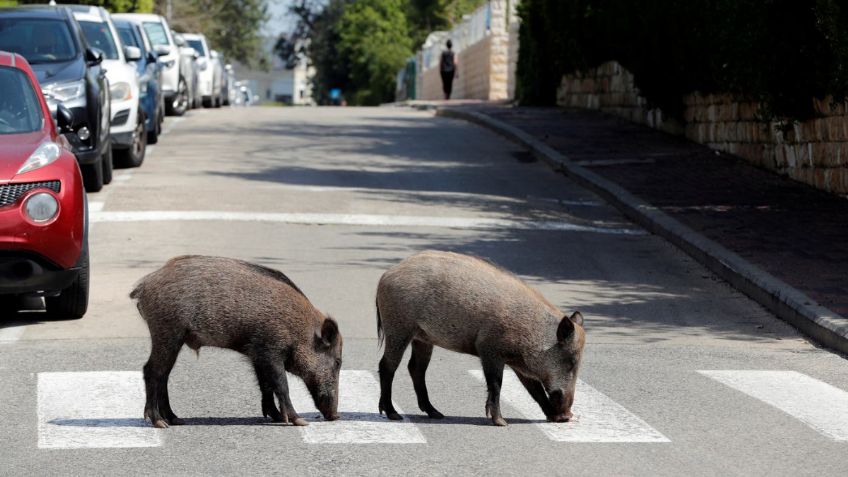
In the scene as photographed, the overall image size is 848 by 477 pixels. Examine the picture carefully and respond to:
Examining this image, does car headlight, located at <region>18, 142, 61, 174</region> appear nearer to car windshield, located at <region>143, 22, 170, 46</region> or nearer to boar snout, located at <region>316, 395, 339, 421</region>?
boar snout, located at <region>316, 395, 339, 421</region>

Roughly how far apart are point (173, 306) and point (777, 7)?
1250 centimetres

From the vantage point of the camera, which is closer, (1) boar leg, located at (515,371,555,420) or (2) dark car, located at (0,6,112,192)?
(1) boar leg, located at (515,371,555,420)

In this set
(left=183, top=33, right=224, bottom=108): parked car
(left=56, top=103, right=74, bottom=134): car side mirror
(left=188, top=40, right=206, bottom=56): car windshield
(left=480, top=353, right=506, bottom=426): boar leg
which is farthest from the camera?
(left=188, top=40, right=206, bottom=56): car windshield

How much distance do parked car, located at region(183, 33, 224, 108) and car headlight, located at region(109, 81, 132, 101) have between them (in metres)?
16.4

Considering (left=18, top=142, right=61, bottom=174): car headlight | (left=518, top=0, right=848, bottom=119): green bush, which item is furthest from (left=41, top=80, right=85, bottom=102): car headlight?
(left=518, top=0, right=848, bottom=119): green bush

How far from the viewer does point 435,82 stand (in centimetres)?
5528

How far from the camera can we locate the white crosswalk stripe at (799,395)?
7691mm

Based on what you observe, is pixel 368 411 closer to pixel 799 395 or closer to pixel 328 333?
pixel 328 333

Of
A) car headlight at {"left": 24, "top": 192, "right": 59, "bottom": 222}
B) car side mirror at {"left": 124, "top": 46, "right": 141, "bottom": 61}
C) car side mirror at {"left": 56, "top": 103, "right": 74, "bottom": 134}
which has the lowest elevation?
car headlight at {"left": 24, "top": 192, "right": 59, "bottom": 222}

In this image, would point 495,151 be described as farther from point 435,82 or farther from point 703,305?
point 435,82

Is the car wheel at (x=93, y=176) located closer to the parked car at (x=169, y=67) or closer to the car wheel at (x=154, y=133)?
the car wheel at (x=154, y=133)

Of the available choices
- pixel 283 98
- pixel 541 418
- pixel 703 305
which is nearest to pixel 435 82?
pixel 703 305

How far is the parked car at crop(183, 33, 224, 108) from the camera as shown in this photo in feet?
123

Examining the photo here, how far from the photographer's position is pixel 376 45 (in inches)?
3137
